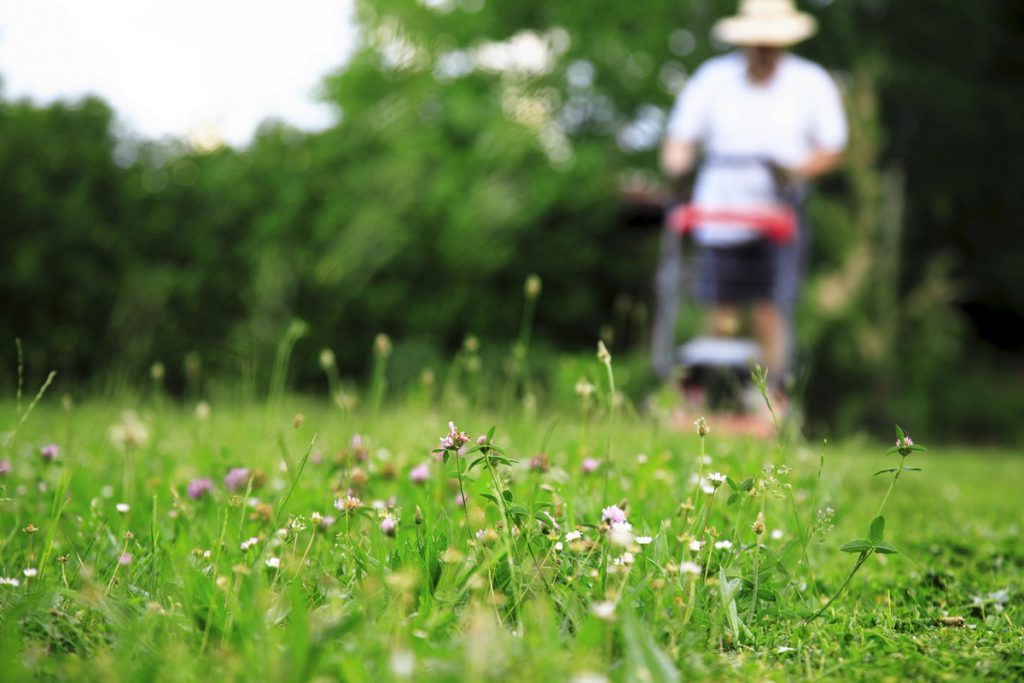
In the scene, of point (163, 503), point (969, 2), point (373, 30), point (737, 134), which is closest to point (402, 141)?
point (737, 134)

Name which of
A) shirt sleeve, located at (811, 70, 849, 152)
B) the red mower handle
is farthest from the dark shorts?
shirt sleeve, located at (811, 70, 849, 152)

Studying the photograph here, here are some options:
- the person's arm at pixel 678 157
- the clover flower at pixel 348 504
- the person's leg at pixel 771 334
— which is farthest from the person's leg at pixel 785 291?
the clover flower at pixel 348 504

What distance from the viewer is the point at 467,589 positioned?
167 centimetres

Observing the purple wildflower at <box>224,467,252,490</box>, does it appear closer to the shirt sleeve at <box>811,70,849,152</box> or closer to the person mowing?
the person mowing

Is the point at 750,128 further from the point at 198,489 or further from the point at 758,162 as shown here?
the point at 198,489

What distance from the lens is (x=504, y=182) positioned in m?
10.1

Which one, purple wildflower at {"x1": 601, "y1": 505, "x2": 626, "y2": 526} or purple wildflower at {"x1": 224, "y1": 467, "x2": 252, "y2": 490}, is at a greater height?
purple wildflower at {"x1": 601, "y1": 505, "x2": 626, "y2": 526}

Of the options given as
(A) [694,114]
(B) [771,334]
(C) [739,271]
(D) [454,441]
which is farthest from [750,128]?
(D) [454,441]

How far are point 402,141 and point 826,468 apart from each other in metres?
6.16

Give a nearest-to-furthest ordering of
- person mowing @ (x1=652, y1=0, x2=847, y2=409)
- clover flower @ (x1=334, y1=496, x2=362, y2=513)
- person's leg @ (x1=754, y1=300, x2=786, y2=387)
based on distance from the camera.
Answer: clover flower @ (x1=334, y1=496, x2=362, y2=513), person mowing @ (x1=652, y1=0, x2=847, y2=409), person's leg @ (x1=754, y1=300, x2=786, y2=387)

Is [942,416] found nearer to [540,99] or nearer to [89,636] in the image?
[540,99]

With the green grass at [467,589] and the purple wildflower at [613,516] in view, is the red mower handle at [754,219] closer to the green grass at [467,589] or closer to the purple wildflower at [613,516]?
the green grass at [467,589]

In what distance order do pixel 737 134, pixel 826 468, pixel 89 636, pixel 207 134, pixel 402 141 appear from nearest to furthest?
pixel 89 636, pixel 826 468, pixel 737 134, pixel 207 134, pixel 402 141

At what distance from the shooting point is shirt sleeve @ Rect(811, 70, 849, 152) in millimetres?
5500
